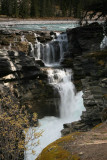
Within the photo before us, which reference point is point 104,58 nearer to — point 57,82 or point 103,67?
point 103,67

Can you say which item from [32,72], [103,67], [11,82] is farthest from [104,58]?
[11,82]

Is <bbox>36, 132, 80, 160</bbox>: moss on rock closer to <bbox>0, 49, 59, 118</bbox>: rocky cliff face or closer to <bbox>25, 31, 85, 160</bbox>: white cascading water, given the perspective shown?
<bbox>25, 31, 85, 160</bbox>: white cascading water

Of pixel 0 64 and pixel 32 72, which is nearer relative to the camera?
pixel 0 64

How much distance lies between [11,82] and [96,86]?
972 centimetres

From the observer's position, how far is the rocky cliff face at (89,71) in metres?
15.2

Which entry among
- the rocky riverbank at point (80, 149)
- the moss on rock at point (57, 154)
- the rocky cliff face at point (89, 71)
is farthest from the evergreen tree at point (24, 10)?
the moss on rock at point (57, 154)

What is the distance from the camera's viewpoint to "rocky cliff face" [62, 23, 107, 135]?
1522cm

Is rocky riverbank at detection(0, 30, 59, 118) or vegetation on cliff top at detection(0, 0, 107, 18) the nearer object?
rocky riverbank at detection(0, 30, 59, 118)

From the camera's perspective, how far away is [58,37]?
102ft

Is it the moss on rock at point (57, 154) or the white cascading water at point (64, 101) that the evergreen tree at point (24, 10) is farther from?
the moss on rock at point (57, 154)

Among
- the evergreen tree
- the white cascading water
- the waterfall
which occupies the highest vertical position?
the evergreen tree

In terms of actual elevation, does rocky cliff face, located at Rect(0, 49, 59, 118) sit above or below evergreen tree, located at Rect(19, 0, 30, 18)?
below

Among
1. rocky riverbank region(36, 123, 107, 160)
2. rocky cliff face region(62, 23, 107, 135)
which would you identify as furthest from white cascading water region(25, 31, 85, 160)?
rocky riverbank region(36, 123, 107, 160)

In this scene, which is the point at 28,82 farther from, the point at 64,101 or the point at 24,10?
the point at 24,10
